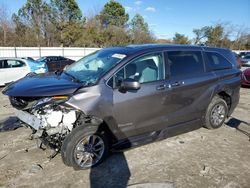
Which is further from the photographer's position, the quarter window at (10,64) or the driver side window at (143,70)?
the quarter window at (10,64)

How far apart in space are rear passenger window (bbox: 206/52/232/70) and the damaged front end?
9.61 feet

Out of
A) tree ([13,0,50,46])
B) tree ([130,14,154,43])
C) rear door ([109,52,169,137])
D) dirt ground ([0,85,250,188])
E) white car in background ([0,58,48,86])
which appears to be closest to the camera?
dirt ground ([0,85,250,188])

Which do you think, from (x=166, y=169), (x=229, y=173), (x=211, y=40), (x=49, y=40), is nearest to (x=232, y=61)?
(x=229, y=173)

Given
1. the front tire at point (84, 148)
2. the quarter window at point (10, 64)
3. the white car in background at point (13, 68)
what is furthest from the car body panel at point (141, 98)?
the quarter window at point (10, 64)

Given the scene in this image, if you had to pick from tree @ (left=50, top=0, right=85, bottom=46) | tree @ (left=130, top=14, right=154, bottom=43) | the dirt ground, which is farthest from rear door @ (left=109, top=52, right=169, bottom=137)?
tree @ (left=130, top=14, right=154, bottom=43)

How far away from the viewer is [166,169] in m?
3.61

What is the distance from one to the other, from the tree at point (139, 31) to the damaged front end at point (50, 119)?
40.5m

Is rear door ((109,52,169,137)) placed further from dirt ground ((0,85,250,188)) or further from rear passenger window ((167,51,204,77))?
dirt ground ((0,85,250,188))

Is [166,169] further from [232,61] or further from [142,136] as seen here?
[232,61]

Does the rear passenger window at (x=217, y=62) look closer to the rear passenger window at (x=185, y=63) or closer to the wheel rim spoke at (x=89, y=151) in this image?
the rear passenger window at (x=185, y=63)

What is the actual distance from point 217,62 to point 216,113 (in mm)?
1092

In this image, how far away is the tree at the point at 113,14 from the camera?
43.6 metres

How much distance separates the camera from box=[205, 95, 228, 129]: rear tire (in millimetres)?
4969

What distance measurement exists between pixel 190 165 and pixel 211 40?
51.4m
